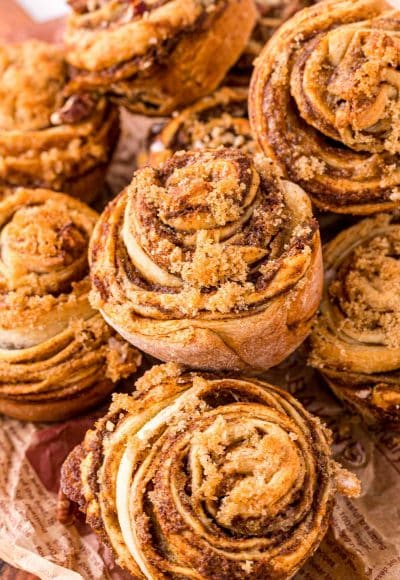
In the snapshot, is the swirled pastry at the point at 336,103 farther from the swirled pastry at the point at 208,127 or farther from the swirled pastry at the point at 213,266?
the swirled pastry at the point at 208,127

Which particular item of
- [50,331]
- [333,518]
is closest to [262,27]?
[50,331]

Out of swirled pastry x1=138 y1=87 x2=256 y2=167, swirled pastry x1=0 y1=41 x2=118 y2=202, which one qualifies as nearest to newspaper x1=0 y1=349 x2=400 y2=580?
swirled pastry x1=138 y1=87 x2=256 y2=167

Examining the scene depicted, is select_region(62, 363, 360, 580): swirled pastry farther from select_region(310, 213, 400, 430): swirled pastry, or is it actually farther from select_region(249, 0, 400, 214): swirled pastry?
select_region(249, 0, 400, 214): swirled pastry

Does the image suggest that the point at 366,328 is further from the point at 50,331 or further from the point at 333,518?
the point at 50,331

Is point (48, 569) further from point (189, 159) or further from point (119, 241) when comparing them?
point (189, 159)

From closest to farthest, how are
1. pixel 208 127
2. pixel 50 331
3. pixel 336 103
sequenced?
pixel 336 103 → pixel 50 331 → pixel 208 127
